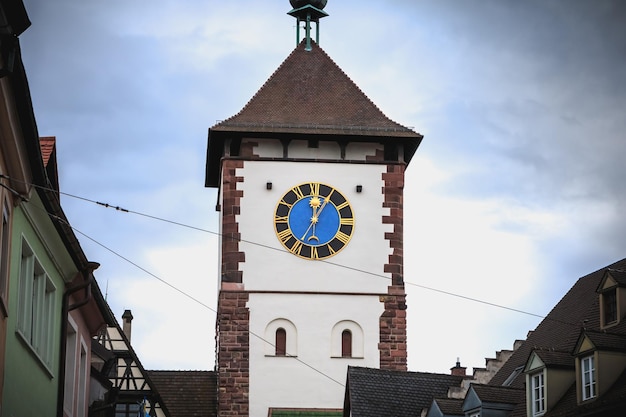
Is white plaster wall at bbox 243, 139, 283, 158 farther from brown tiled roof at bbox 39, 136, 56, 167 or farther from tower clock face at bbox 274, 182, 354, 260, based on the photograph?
brown tiled roof at bbox 39, 136, 56, 167

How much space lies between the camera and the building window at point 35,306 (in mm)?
17944

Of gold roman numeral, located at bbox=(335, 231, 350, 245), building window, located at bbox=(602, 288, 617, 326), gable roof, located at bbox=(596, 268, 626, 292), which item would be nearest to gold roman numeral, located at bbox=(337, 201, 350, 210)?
gold roman numeral, located at bbox=(335, 231, 350, 245)

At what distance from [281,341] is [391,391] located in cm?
955

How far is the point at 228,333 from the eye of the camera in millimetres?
40688

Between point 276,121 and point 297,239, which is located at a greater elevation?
point 276,121

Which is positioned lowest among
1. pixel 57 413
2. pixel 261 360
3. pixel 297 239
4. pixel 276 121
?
pixel 57 413

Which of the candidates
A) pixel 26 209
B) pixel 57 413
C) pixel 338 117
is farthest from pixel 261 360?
pixel 26 209

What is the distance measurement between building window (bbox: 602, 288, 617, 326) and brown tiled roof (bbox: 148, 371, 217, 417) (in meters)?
18.4

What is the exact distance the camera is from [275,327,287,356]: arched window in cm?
4075

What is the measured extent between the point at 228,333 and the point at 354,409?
10.5 m

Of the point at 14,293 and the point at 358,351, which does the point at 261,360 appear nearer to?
the point at 358,351

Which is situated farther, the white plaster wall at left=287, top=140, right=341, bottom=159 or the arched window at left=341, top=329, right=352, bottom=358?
the white plaster wall at left=287, top=140, right=341, bottom=159

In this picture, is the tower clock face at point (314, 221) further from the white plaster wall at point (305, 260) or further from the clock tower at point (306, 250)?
the white plaster wall at point (305, 260)

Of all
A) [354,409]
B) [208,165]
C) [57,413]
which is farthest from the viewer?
[208,165]
